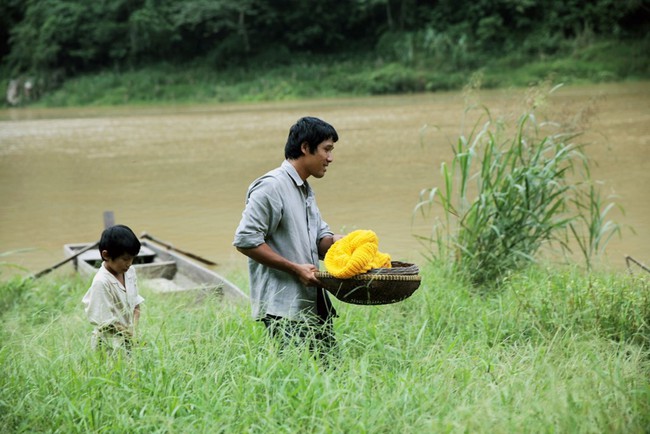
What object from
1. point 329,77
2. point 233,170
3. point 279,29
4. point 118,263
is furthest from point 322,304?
point 279,29

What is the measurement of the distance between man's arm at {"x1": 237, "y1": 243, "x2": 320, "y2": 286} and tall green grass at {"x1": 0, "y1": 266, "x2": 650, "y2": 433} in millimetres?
294

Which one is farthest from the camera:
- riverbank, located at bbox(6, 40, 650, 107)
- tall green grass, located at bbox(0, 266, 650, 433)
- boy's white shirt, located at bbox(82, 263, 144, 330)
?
riverbank, located at bbox(6, 40, 650, 107)

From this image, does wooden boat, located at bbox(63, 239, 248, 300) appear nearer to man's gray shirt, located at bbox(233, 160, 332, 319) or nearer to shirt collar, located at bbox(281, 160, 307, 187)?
man's gray shirt, located at bbox(233, 160, 332, 319)

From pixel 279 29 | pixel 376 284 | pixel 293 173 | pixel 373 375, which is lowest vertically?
pixel 373 375

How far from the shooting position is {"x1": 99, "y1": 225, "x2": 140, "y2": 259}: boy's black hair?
3109mm

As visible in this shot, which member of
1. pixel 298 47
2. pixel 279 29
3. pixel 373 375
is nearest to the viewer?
pixel 373 375

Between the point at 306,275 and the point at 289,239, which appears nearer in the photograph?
the point at 306,275

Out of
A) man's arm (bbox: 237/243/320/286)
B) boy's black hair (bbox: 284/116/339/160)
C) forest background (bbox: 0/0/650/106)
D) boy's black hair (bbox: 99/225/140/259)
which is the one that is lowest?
man's arm (bbox: 237/243/320/286)

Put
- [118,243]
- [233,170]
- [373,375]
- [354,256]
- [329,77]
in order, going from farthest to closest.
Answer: [329,77] < [233,170] < [118,243] < [373,375] < [354,256]

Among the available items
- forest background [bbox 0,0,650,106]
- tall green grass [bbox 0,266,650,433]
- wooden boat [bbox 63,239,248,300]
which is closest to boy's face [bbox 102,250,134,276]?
tall green grass [bbox 0,266,650,433]

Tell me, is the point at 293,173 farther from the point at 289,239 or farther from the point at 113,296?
the point at 113,296

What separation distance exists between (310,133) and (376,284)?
608 millimetres

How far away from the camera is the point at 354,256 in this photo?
2.87m

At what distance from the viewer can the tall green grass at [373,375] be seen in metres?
2.55
